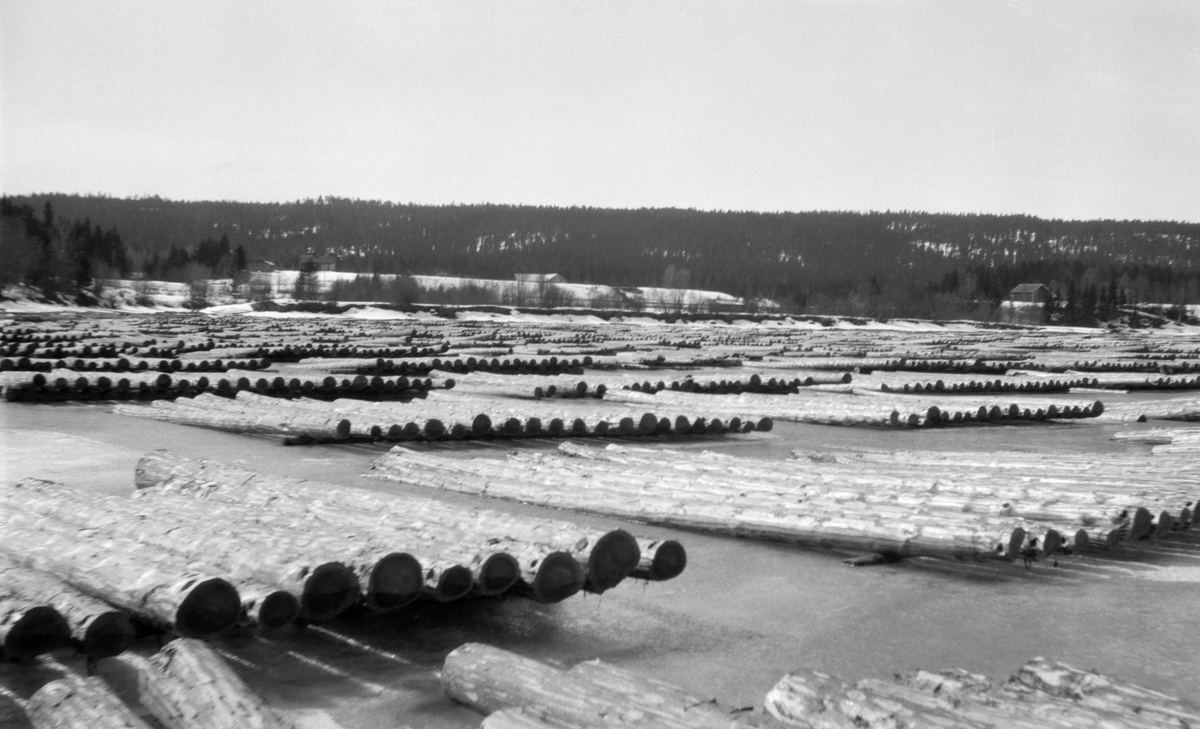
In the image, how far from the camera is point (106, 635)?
233 inches

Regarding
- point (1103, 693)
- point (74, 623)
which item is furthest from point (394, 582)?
point (1103, 693)

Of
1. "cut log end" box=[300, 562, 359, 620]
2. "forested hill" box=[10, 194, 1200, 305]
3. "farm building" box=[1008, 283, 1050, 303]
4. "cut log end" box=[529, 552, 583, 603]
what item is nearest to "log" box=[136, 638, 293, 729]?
"cut log end" box=[300, 562, 359, 620]

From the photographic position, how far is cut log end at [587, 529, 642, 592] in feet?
22.9

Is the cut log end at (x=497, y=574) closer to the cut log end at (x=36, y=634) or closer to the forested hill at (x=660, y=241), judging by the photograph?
the cut log end at (x=36, y=634)

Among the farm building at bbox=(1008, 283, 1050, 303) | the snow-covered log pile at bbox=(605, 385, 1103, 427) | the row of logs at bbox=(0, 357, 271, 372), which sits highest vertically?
the farm building at bbox=(1008, 283, 1050, 303)

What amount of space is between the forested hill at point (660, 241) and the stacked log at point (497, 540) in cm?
14241

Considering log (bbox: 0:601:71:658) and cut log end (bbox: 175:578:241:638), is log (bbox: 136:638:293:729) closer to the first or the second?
cut log end (bbox: 175:578:241:638)

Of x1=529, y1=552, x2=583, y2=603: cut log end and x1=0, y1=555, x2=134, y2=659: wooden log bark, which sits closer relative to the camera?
x1=0, y1=555, x2=134, y2=659: wooden log bark

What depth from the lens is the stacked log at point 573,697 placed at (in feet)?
15.6

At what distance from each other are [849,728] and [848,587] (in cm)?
359

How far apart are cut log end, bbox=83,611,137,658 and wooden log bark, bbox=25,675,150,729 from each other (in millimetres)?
637

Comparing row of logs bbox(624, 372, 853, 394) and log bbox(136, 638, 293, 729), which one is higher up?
row of logs bbox(624, 372, 853, 394)

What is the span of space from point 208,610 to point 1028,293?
5529 inches

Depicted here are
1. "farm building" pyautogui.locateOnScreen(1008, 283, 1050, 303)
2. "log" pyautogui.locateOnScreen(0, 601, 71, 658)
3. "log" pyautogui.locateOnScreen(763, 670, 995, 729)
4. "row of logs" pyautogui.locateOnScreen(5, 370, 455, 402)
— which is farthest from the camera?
"farm building" pyautogui.locateOnScreen(1008, 283, 1050, 303)
